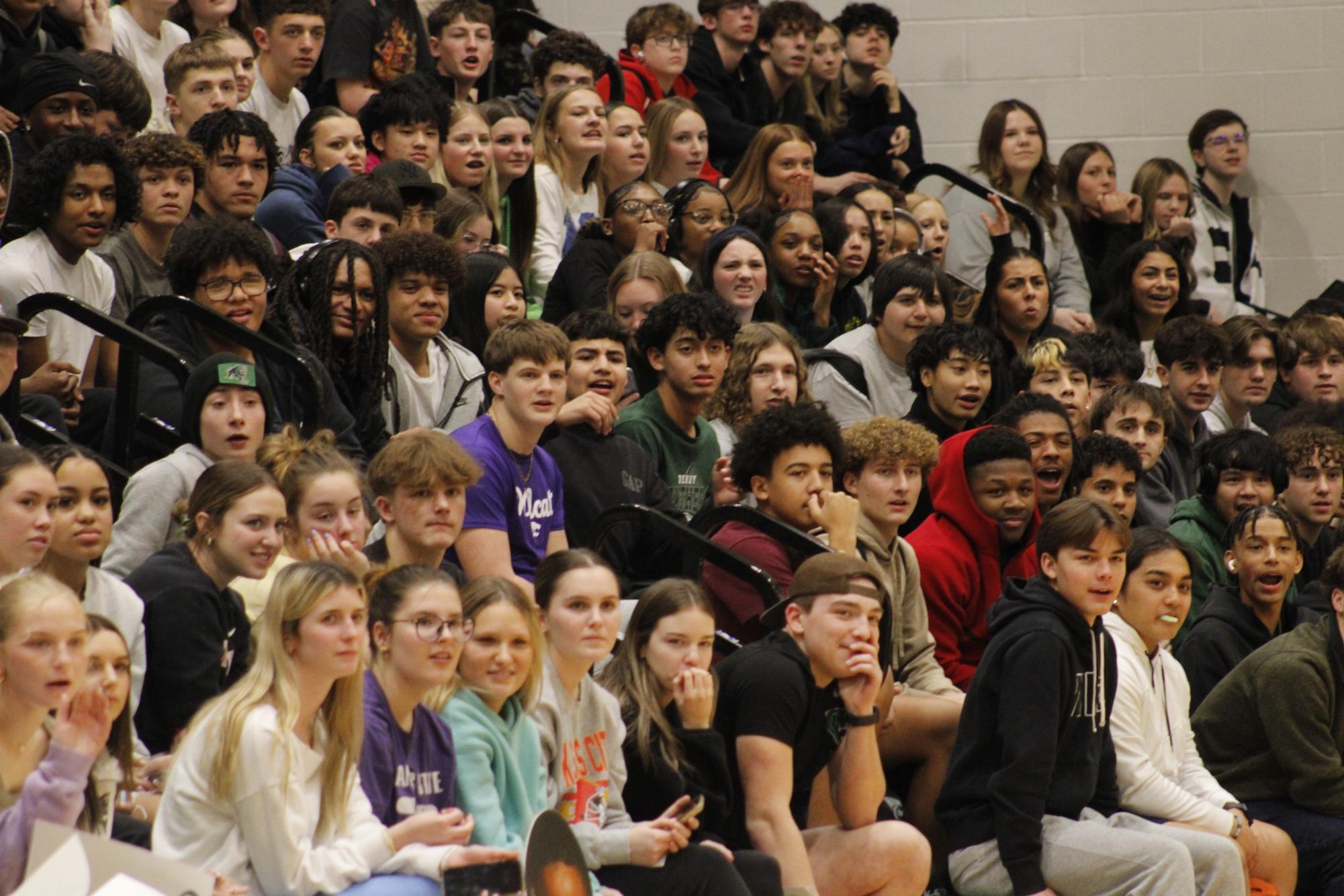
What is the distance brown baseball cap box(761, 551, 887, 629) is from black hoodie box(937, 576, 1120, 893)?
1.19ft

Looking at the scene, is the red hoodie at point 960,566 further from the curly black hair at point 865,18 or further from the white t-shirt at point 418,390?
the curly black hair at point 865,18

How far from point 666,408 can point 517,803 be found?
1.79 meters

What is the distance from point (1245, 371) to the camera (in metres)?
6.77

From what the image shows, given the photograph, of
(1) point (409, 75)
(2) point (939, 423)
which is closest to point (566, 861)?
(2) point (939, 423)

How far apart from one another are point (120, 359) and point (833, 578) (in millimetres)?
1720

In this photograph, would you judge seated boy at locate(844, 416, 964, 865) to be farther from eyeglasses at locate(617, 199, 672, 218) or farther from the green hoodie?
eyeglasses at locate(617, 199, 672, 218)

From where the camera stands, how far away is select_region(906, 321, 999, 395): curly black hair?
5645 mm

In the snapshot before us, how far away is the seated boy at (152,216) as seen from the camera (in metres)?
5.09

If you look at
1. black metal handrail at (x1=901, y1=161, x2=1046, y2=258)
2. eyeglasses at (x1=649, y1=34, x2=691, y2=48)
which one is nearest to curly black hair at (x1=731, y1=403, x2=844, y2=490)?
black metal handrail at (x1=901, y1=161, x2=1046, y2=258)

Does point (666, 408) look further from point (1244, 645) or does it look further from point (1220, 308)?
point (1220, 308)

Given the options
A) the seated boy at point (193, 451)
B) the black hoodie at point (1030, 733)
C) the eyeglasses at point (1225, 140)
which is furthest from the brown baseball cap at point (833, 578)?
the eyeglasses at point (1225, 140)

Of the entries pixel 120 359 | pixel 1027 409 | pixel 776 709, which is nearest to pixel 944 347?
pixel 1027 409

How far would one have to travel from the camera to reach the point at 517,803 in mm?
3523

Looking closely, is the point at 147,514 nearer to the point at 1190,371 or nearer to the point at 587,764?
the point at 587,764
